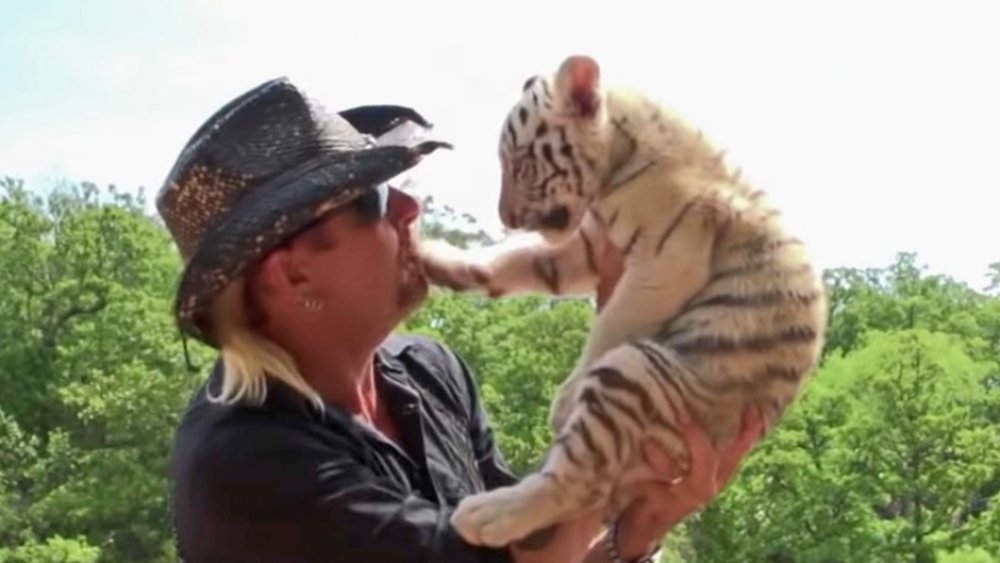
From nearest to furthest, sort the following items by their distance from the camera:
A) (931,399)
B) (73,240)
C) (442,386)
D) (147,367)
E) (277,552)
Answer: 1. (277,552)
2. (442,386)
3. (931,399)
4. (147,367)
5. (73,240)

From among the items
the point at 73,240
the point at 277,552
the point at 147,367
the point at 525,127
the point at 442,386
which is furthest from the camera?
the point at 73,240

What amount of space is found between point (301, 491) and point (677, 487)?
37 cm

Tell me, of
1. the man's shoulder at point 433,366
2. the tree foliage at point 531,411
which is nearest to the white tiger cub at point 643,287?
the man's shoulder at point 433,366

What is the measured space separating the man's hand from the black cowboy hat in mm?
393

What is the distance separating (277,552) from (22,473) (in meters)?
11.8

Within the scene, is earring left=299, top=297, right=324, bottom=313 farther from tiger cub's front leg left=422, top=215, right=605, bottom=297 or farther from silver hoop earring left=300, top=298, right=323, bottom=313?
tiger cub's front leg left=422, top=215, right=605, bottom=297

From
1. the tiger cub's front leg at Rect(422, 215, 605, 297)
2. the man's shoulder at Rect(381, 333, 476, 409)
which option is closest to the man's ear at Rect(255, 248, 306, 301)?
the tiger cub's front leg at Rect(422, 215, 605, 297)

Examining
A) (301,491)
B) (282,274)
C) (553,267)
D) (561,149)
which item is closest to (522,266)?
(553,267)

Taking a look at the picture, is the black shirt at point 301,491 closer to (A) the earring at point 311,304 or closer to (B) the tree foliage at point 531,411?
(A) the earring at point 311,304

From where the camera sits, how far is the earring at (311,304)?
5.83ft

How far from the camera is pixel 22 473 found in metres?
12.9

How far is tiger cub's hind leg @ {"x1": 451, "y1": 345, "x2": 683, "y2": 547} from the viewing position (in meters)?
1.64

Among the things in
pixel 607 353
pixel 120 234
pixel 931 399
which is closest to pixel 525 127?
pixel 607 353

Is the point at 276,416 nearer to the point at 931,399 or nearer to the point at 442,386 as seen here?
the point at 442,386
